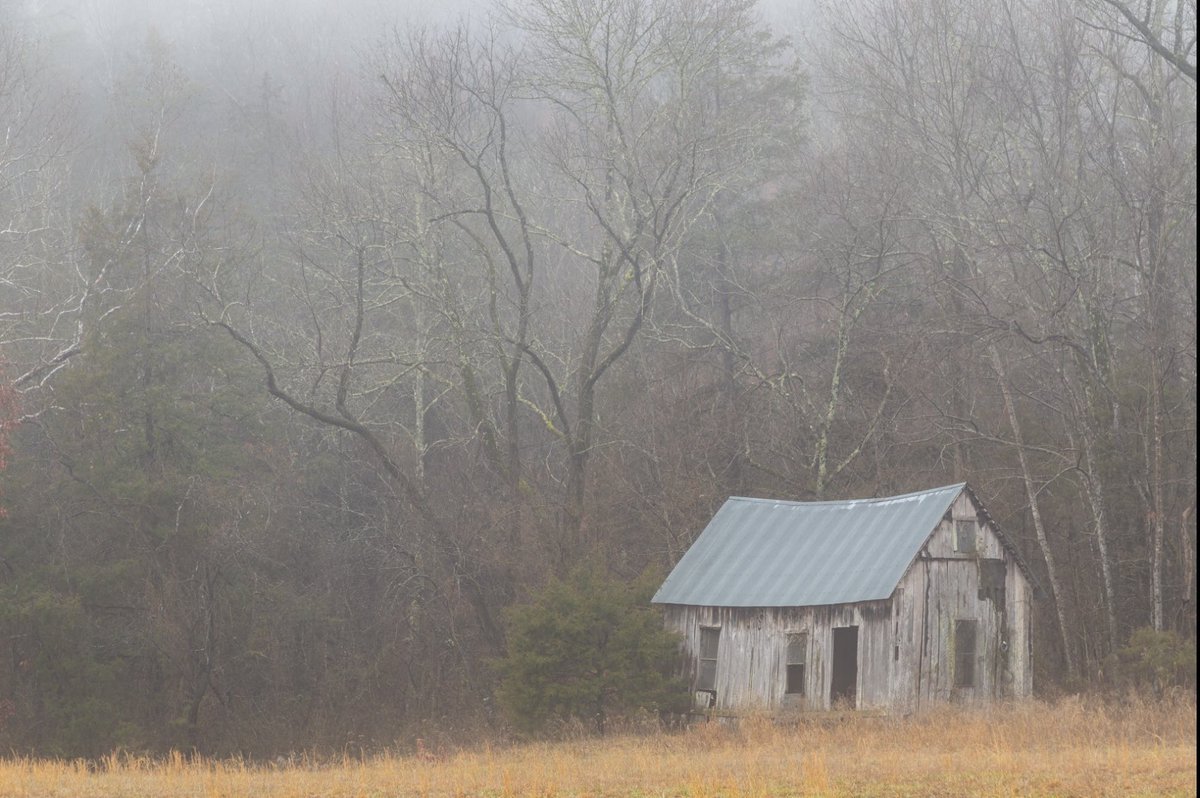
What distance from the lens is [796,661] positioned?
71.8 ft

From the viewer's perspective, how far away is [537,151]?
124 feet

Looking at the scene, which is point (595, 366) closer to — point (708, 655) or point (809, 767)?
point (708, 655)

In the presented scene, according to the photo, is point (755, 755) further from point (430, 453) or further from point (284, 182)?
point (284, 182)

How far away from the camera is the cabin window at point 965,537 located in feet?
71.2

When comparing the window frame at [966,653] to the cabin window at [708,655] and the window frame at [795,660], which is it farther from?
the cabin window at [708,655]

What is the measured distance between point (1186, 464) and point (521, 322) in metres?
13.1

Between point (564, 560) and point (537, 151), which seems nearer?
point (564, 560)

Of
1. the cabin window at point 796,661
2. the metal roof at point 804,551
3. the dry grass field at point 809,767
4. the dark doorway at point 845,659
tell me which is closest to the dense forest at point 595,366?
the metal roof at point 804,551

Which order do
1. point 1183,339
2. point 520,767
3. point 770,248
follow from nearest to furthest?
point 520,767 → point 1183,339 → point 770,248

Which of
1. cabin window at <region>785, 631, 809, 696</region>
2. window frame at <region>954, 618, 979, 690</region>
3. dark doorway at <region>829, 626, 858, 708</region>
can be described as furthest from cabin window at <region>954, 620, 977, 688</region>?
dark doorway at <region>829, 626, 858, 708</region>

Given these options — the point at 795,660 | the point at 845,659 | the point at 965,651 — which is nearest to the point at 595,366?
the point at 845,659

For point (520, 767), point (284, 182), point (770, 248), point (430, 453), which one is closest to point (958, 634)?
point (520, 767)

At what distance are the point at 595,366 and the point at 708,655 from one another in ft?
29.6

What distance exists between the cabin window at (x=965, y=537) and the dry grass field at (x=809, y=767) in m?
2.82
